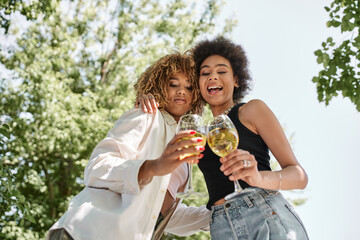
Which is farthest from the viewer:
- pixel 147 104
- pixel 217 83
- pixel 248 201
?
pixel 217 83

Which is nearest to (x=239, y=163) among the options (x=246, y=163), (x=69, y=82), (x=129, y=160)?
(x=246, y=163)

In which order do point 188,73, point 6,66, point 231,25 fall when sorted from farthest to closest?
point 231,25
point 6,66
point 188,73

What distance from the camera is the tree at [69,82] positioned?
9070 millimetres

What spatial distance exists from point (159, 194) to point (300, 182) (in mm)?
910

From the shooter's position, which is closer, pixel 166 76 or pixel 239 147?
pixel 239 147

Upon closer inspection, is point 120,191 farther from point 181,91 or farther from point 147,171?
point 181,91

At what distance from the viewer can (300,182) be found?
2.24 m

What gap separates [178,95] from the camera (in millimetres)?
3049

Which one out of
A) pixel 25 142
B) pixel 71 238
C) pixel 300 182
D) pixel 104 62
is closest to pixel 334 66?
pixel 300 182

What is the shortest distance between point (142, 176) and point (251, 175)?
636 millimetres

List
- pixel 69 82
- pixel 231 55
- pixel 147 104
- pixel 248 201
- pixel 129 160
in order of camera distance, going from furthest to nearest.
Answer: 1. pixel 69 82
2. pixel 231 55
3. pixel 147 104
4. pixel 248 201
5. pixel 129 160

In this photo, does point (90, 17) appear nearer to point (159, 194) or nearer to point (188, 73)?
point (188, 73)

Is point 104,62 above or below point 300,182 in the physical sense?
above

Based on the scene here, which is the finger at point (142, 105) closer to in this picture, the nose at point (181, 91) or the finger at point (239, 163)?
the nose at point (181, 91)
